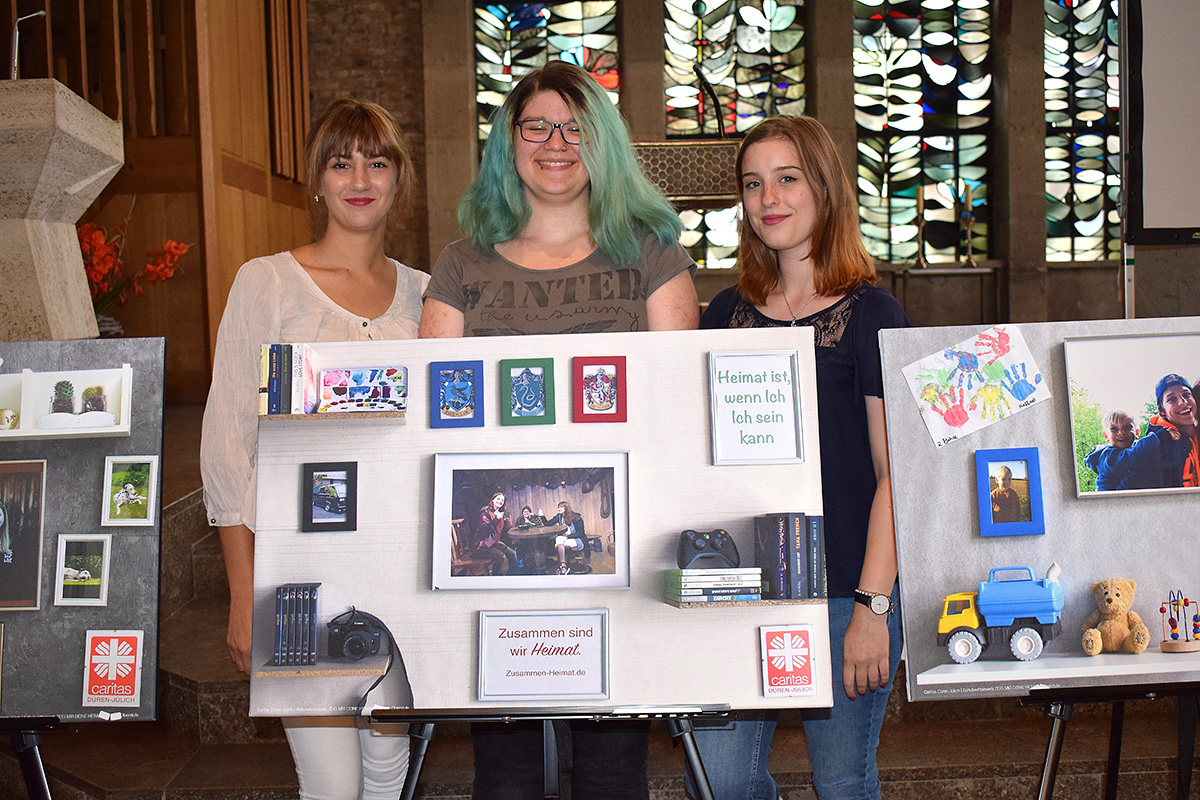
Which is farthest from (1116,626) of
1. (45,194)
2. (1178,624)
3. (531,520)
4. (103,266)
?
(103,266)

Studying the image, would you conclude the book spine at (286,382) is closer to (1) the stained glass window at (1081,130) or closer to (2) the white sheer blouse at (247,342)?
(2) the white sheer blouse at (247,342)

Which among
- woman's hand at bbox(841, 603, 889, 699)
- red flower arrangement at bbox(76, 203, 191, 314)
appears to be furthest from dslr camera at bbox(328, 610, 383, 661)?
red flower arrangement at bbox(76, 203, 191, 314)

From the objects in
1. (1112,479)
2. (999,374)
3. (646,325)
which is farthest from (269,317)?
(1112,479)

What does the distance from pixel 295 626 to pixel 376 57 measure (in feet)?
25.7

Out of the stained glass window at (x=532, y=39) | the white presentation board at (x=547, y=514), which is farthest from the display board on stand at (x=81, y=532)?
the stained glass window at (x=532, y=39)

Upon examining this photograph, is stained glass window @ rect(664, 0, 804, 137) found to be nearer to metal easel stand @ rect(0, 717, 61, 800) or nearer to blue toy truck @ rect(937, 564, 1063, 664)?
blue toy truck @ rect(937, 564, 1063, 664)

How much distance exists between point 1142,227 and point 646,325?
1.84 m

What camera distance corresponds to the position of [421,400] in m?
1.46

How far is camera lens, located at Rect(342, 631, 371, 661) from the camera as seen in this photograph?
1388 mm

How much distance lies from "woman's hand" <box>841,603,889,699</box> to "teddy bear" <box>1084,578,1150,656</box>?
32cm

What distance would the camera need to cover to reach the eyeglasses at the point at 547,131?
1589 mm

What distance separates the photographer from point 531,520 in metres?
1.42

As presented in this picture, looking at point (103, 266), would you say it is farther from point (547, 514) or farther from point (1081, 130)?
point (1081, 130)

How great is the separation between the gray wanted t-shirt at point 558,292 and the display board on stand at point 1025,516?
43 centimetres
